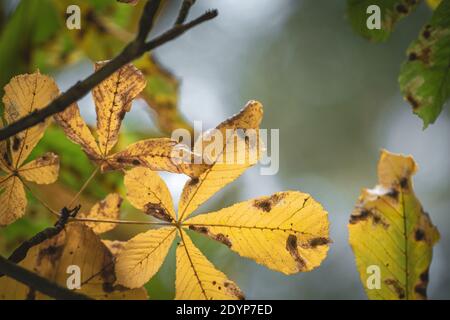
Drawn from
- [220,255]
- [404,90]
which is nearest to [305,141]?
[220,255]

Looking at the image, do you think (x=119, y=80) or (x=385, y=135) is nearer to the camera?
(x=119, y=80)

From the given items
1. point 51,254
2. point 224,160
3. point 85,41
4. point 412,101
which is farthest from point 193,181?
point 85,41

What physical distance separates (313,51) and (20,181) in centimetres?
418

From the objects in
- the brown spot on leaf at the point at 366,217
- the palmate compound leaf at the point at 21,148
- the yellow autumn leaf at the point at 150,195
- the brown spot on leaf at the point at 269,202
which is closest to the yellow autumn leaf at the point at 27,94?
Answer: the palmate compound leaf at the point at 21,148

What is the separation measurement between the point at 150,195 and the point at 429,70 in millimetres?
348

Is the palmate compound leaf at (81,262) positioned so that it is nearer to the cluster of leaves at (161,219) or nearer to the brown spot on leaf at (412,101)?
the cluster of leaves at (161,219)

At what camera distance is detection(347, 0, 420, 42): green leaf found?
59cm

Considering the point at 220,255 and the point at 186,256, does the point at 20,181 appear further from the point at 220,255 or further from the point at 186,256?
the point at 220,255

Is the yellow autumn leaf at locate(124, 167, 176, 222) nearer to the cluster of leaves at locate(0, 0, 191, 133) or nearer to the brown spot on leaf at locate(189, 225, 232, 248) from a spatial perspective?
the brown spot on leaf at locate(189, 225, 232, 248)

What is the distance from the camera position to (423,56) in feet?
1.96

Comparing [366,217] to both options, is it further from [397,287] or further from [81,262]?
[81,262]

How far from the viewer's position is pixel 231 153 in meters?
0.52

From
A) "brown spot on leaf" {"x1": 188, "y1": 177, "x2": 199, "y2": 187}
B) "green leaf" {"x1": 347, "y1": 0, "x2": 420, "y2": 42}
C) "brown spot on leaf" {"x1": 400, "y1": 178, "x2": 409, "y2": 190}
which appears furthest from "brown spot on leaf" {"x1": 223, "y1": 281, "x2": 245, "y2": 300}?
"green leaf" {"x1": 347, "y1": 0, "x2": 420, "y2": 42}

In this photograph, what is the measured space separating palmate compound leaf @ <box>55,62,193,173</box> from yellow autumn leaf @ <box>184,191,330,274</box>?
3.5 inches
